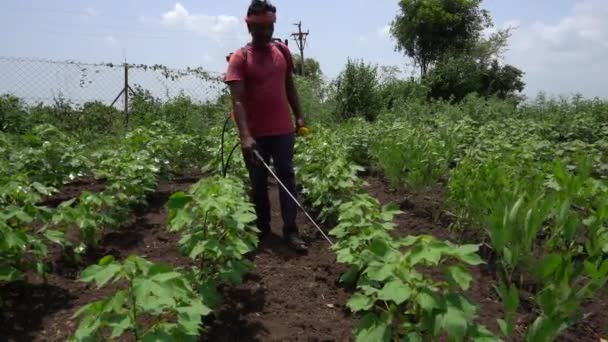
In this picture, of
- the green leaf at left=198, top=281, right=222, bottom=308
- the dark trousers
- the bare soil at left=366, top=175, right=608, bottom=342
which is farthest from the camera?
the dark trousers

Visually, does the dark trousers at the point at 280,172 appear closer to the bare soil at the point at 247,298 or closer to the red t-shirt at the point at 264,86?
the red t-shirt at the point at 264,86

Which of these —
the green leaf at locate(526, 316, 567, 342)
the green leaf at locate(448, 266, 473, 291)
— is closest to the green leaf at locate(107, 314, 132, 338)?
the green leaf at locate(448, 266, 473, 291)

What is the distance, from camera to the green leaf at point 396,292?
1659 millimetres

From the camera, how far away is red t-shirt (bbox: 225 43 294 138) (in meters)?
3.47

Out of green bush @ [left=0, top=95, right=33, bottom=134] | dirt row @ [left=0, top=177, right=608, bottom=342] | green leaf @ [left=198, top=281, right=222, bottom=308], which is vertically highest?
green bush @ [left=0, top=95, right=33, bottom=134]

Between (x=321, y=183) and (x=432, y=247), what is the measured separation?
8.24ft

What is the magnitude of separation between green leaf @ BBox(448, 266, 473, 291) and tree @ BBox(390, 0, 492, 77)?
21260 millimetres

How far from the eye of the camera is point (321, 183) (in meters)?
4.27

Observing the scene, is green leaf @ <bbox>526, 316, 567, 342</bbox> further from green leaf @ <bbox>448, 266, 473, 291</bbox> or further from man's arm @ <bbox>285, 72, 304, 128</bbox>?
man's arm @ <bbox>285, 72, 304, 128</bbox>

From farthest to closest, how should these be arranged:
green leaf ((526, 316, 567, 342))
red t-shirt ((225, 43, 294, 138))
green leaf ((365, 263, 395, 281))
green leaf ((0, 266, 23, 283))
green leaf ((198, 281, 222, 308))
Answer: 1. red t-shirt ((225, 43, 294, 138))
2. green leaf ((0, 266, 23, 283))
3. green leaf ((198, 281, 222, 308))
4. green leaf ((526, 316, 567, 342))
5. green leaf ((365, 263, 395, 281))

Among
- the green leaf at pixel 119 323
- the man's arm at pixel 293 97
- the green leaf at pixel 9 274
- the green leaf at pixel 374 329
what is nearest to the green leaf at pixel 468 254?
the green leaf at pixel 374 329

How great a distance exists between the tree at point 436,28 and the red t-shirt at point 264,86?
19.4 metres

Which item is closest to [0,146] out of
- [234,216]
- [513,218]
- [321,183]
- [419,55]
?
[321,183]

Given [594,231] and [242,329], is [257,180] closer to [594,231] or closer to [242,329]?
[242,329]
